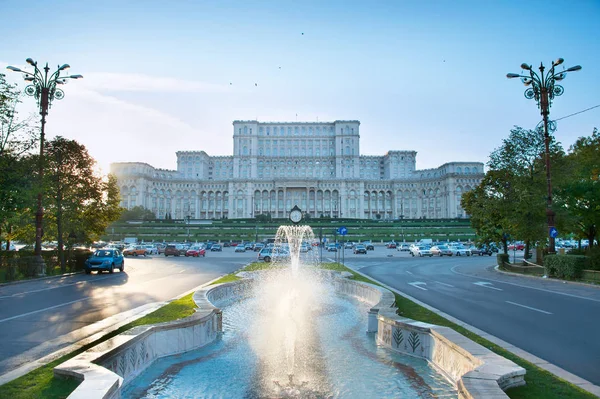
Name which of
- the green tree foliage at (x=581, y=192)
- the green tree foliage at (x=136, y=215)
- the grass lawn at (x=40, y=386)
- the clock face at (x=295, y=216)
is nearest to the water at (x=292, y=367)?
the grass lawn at (x=40, y=386)

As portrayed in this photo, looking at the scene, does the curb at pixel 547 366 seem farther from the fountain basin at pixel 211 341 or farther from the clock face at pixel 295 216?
the clock face at pixel 295 216

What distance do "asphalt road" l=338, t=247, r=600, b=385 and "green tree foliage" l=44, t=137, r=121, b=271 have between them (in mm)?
19406

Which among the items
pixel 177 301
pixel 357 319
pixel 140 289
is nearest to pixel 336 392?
pixel 357 319

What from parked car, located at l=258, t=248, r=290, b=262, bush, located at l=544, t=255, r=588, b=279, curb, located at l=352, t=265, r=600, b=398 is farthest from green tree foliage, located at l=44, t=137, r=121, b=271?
bush, located at l=544, t=255, r=588, b=279

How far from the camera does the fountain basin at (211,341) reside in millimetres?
5281

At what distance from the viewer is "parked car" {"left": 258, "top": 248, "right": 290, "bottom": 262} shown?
113 ft

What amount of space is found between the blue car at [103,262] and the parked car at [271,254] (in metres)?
11.3

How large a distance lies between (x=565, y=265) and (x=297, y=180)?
398 feet

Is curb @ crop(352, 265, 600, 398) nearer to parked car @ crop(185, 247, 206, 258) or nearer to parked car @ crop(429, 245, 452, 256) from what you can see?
parked car @ crop(185, 247, 206, 258)

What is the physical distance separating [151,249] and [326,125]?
112431 mm

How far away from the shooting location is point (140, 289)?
18062 millimetres

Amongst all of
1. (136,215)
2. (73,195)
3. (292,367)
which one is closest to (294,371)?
(292,367)

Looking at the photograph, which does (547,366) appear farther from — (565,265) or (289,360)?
(565,265)

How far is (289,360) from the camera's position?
809 centimetres
